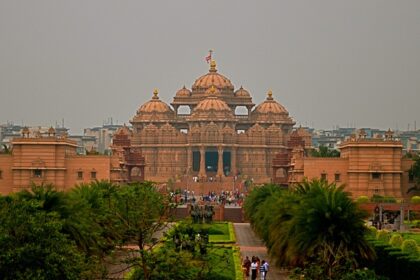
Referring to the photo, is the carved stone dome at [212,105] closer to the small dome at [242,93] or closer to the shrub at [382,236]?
the small dome at [242,93]

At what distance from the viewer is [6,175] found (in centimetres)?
8844

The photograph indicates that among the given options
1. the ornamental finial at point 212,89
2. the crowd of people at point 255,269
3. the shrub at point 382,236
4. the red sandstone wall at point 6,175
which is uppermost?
the ornamental finial at point 212,89

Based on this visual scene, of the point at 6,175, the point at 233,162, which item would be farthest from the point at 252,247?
the point at 233,162

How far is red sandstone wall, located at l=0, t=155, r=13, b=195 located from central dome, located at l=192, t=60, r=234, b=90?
208 feet

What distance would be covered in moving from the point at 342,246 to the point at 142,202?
21.3ft

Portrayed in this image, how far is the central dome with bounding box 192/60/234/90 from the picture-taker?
15162 cm

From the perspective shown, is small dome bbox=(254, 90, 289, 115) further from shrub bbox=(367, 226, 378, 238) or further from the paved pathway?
shrub bbox=(367, 226, 378, 238)

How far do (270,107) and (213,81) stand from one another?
7897mm

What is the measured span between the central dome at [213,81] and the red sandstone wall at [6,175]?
63261mm

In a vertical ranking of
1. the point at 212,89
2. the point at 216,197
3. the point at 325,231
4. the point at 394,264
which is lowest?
the point at 394,264

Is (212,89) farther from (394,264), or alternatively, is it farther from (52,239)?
(52,239)

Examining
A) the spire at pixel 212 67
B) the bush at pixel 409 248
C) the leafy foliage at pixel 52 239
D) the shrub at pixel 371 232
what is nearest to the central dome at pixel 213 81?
the spire at pixel 212 67

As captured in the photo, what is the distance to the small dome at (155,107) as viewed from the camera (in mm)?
146250

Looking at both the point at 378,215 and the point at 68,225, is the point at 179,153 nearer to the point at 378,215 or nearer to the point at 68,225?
the point at 378,215
